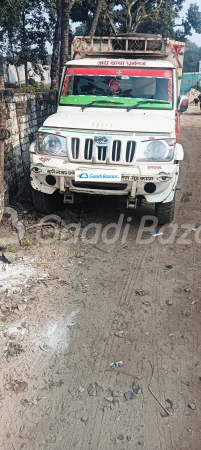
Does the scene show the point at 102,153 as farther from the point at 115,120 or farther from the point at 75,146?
the point at 115,120

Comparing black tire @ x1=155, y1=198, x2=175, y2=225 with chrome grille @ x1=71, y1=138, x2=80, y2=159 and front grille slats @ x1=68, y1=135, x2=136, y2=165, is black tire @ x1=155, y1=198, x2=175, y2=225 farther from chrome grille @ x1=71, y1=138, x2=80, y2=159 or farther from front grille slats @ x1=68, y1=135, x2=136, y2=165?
chrome grille @ x1=71, y1=138, x2=80, y2=159

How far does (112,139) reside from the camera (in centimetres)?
443

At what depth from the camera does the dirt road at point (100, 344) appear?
7.68 feet

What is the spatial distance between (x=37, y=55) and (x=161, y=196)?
14.9 meters

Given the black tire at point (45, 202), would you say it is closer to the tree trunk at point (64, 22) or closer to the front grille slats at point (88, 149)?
the front grille slats at point (88, 149)

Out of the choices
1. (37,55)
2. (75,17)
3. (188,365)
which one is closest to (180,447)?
(188,365)

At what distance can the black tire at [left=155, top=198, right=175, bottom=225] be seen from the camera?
489 centimetres

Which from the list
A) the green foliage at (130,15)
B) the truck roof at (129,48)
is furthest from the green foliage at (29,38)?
the truck roof at (129,48)

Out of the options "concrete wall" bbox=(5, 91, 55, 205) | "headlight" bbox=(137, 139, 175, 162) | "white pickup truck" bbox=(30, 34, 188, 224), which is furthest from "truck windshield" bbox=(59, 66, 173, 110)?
"headlight" bbox=(137, 139, 175, 162)

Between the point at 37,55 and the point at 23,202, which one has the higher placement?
the point at 37,55

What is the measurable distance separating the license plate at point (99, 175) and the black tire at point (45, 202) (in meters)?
0.80

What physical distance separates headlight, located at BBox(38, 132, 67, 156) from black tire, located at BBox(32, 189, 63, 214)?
0.65 metres

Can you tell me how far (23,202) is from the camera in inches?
224

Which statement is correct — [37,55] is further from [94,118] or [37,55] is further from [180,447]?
[180,447]
